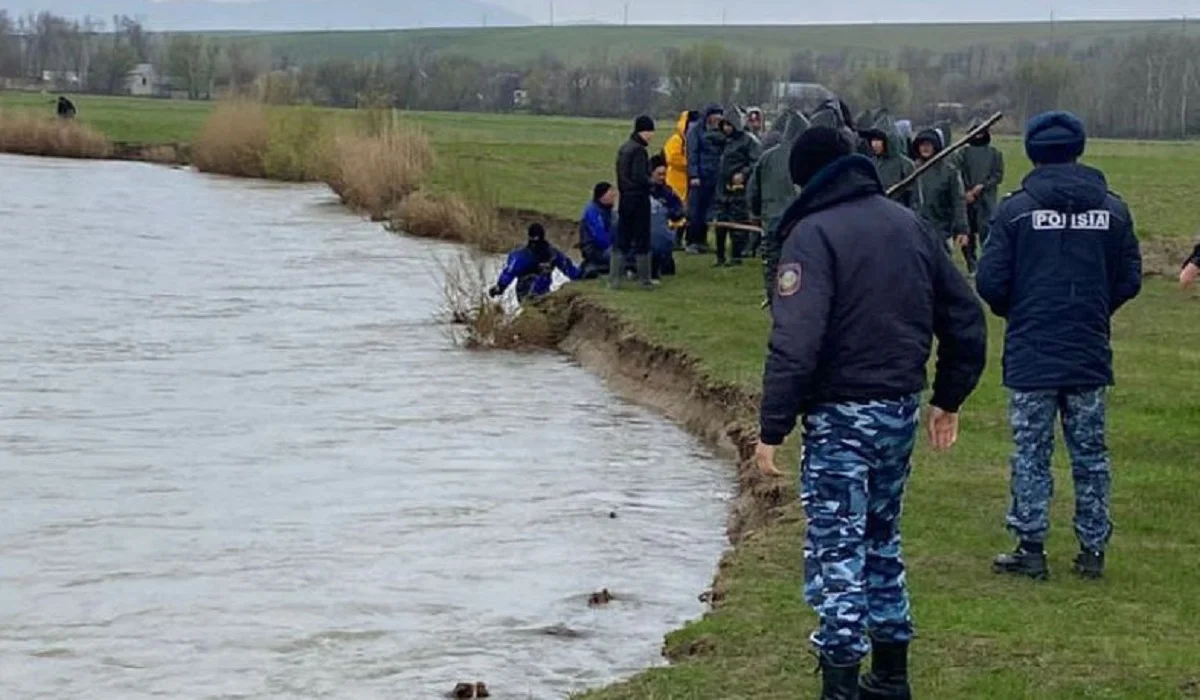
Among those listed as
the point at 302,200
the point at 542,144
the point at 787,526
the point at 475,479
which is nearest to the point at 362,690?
the point at 787,526

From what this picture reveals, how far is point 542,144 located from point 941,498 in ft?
170

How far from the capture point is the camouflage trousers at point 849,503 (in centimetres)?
657

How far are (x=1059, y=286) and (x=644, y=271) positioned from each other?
44.4 ft

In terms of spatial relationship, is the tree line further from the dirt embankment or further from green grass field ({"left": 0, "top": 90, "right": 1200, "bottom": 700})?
green grass field ({"left": 0, "top": 90, "right": 1200, "bottom": 700})

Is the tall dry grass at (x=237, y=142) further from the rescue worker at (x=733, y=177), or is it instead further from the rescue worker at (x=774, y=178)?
the rescue worker at (x=774, y=178)

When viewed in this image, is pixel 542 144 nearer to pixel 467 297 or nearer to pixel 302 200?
pixel 302 200

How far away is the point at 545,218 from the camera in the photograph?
108ft

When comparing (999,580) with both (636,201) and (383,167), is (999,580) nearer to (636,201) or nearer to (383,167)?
(636,201)

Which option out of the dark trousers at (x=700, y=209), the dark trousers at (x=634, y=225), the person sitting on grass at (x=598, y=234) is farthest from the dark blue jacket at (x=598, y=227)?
the dark trousers at (x=700, y=209)

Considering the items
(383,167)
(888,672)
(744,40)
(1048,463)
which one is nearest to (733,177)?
(1048,463)

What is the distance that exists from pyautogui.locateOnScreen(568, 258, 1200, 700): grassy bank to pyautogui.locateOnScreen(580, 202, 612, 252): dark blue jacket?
29.1 feet

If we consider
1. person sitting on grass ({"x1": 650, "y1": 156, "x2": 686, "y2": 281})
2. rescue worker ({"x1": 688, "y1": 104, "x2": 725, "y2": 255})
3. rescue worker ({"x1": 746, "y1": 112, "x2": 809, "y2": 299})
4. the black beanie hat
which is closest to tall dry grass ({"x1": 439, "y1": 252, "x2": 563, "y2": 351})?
person sitting on grass ({"x1": 650, "y1": 156, "x2": 686, "y2": 281})

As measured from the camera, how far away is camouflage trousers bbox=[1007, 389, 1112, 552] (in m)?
8.80

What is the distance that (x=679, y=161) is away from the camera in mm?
25453
